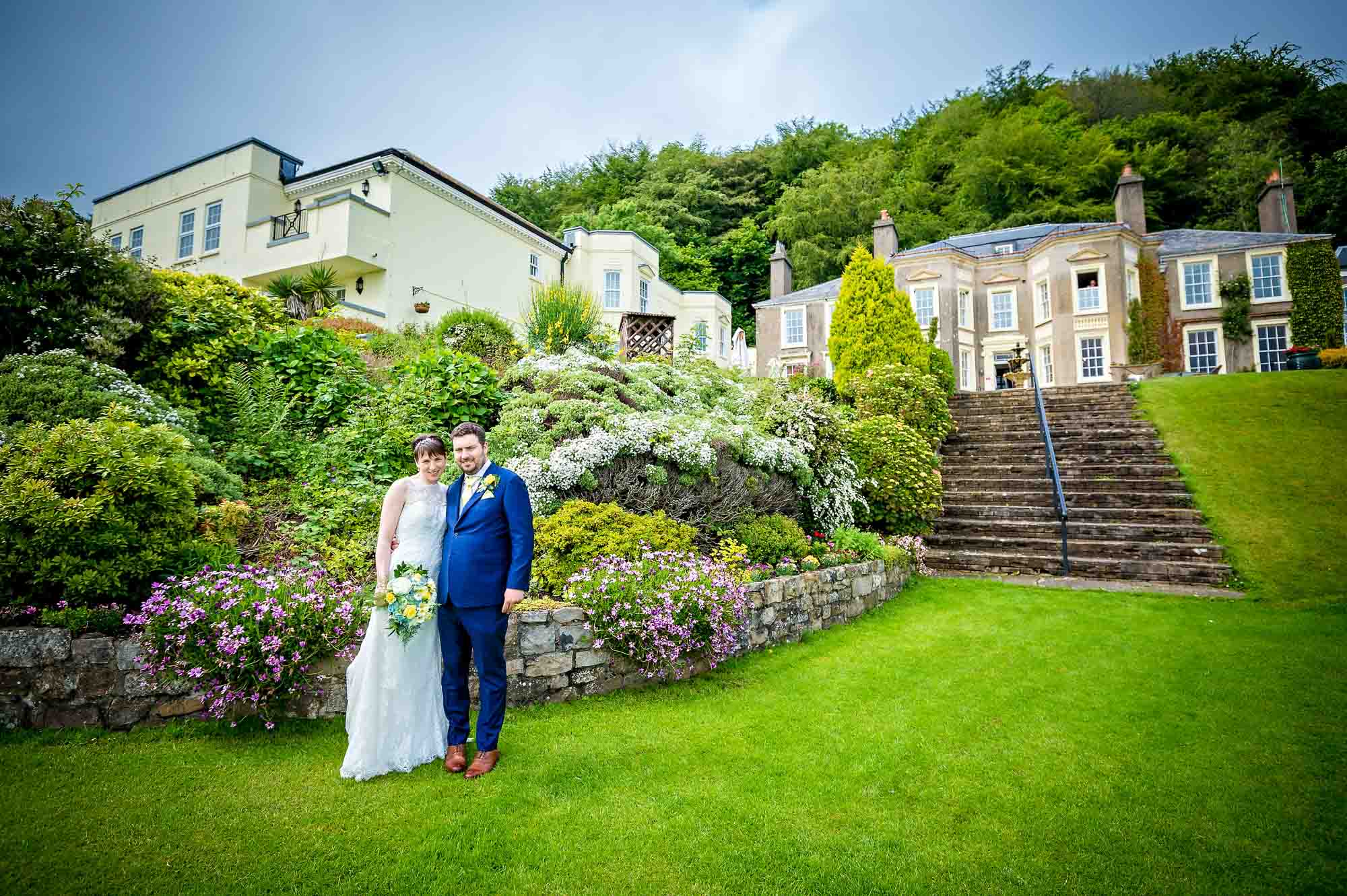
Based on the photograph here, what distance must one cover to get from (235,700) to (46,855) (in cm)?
122

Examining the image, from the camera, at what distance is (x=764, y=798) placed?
321 centimetres

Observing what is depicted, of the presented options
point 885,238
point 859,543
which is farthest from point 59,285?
point 885,238

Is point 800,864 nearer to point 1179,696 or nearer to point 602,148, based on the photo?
point 1179,696

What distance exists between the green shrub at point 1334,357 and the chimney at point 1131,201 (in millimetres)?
7515

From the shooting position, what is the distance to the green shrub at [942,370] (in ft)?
56.7

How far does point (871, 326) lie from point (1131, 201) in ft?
49.0

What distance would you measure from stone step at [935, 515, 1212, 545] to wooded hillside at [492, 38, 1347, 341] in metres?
27.5

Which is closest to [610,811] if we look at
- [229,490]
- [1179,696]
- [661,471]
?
[661,471]

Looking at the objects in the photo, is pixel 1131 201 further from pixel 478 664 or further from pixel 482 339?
pixel 478 664

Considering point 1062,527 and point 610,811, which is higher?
point 1062,527

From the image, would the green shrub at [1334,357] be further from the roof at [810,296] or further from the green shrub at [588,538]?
the green shrub at [588,538]

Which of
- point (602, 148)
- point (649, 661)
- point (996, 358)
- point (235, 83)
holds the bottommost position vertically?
point (649, 661)

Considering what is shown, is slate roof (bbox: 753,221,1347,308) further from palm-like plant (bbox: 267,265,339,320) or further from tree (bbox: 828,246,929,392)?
palm-like plant (bbox: 267,265,339,320)

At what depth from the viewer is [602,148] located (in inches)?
1767
